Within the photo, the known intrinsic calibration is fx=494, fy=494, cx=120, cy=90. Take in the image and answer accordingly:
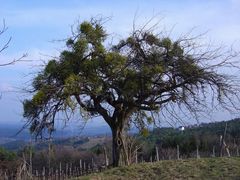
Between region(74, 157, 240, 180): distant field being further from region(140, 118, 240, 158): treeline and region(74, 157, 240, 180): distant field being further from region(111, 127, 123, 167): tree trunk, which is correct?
region(140, 118, 240, 158): treeline

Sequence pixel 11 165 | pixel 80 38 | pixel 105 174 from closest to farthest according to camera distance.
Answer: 1. pixel 105 174
2. pixel 80 38
3. pixel 11 165

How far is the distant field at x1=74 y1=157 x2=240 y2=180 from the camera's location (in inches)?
506

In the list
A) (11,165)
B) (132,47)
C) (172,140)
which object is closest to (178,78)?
(132,47)

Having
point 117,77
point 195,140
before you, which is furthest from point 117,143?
point 195,140

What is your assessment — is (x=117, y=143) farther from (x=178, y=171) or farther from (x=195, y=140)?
(x=195, y=140)

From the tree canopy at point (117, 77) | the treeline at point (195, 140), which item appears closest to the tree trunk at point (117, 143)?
the tree canopy at point (117, 77)

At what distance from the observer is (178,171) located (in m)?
13.3

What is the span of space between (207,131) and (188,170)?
25.5 metres

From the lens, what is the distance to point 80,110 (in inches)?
577

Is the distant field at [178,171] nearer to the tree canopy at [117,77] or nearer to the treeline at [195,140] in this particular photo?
the tree canopy at [117,77]

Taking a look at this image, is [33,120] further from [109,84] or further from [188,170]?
[188,170]

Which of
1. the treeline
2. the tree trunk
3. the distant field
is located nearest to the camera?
the distant field

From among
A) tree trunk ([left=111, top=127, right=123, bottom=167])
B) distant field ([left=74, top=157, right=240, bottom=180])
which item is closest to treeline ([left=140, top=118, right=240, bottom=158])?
tree trunk ([left=111, top=127, right=123, bottom=167])

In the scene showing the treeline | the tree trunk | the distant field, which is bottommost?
the distant field
